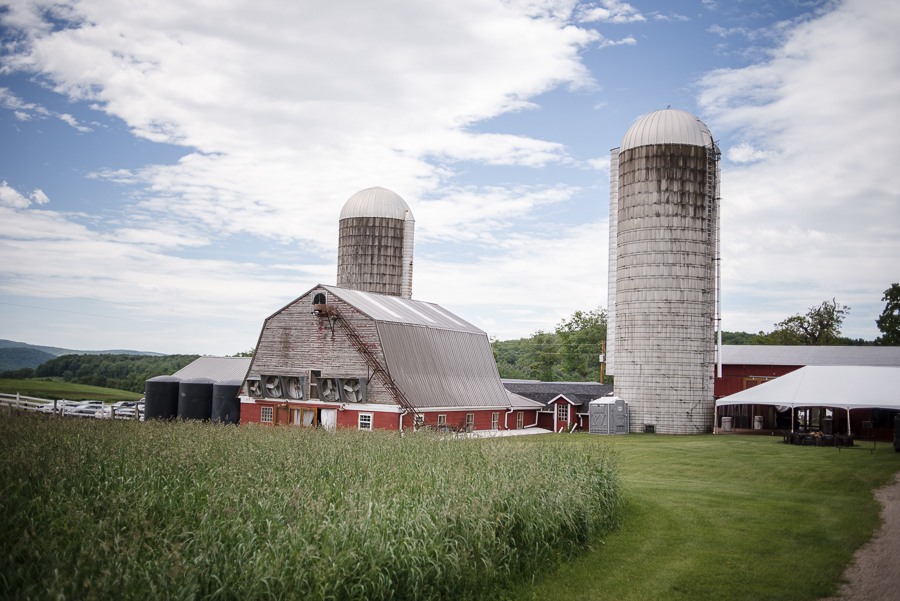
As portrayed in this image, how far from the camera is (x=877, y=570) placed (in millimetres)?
10414

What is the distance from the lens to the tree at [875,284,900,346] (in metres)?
64.2

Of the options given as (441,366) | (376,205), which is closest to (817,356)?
(441,366)

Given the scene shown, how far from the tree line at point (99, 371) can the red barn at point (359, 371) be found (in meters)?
41.6

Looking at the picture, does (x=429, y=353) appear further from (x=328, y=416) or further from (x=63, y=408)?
(x=63, y=408)

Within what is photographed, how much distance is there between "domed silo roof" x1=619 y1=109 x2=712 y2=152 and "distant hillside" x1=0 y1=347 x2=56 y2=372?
217ft

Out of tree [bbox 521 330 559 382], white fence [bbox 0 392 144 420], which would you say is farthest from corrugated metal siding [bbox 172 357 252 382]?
tree [bbox 521 330 559 382]

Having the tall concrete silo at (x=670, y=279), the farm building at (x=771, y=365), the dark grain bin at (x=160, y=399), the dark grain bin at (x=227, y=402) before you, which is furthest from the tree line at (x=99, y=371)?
the farm building at (x=771, y=365)

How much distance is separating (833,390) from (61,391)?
60524mm

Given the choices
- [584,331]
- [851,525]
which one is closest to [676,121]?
[851,525]

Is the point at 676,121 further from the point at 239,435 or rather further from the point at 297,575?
the point at 297,575

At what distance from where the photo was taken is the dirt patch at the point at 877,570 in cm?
947

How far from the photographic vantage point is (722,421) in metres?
36.2

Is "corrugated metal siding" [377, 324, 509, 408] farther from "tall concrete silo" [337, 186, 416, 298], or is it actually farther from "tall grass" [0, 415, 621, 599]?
"tall grass" [0, 415, 621, 599]

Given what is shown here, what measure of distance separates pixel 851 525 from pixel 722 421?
2434cm
